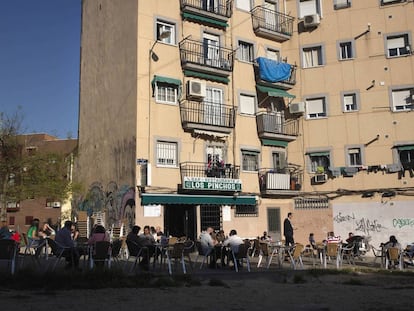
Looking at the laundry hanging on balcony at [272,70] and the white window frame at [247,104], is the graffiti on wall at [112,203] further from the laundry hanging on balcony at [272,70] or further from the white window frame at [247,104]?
the laundry hanging on balcony at [272,70]

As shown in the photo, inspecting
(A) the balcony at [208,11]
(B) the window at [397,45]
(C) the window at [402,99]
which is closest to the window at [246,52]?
(A) the balcony at [208,11]

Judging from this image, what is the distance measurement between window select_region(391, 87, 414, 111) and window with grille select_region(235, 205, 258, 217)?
9.43 m

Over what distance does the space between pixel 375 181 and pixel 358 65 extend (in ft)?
21.8

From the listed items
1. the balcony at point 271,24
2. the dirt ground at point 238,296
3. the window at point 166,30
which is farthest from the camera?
the balcony at point 271,24

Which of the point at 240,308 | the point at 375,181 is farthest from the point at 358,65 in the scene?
the point at 240,308

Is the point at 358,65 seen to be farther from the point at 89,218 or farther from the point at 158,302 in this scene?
the point at 158,302

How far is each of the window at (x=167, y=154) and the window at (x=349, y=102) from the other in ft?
34.0

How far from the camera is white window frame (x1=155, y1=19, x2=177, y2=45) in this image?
24.0m

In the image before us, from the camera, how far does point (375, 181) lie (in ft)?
85.4

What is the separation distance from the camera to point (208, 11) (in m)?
25.1

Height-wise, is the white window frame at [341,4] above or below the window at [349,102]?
above

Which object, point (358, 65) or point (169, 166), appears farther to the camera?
point (358, 65)

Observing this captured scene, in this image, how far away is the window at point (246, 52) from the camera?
27.0 meters

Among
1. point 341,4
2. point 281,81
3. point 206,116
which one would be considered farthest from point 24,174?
point 341,4
